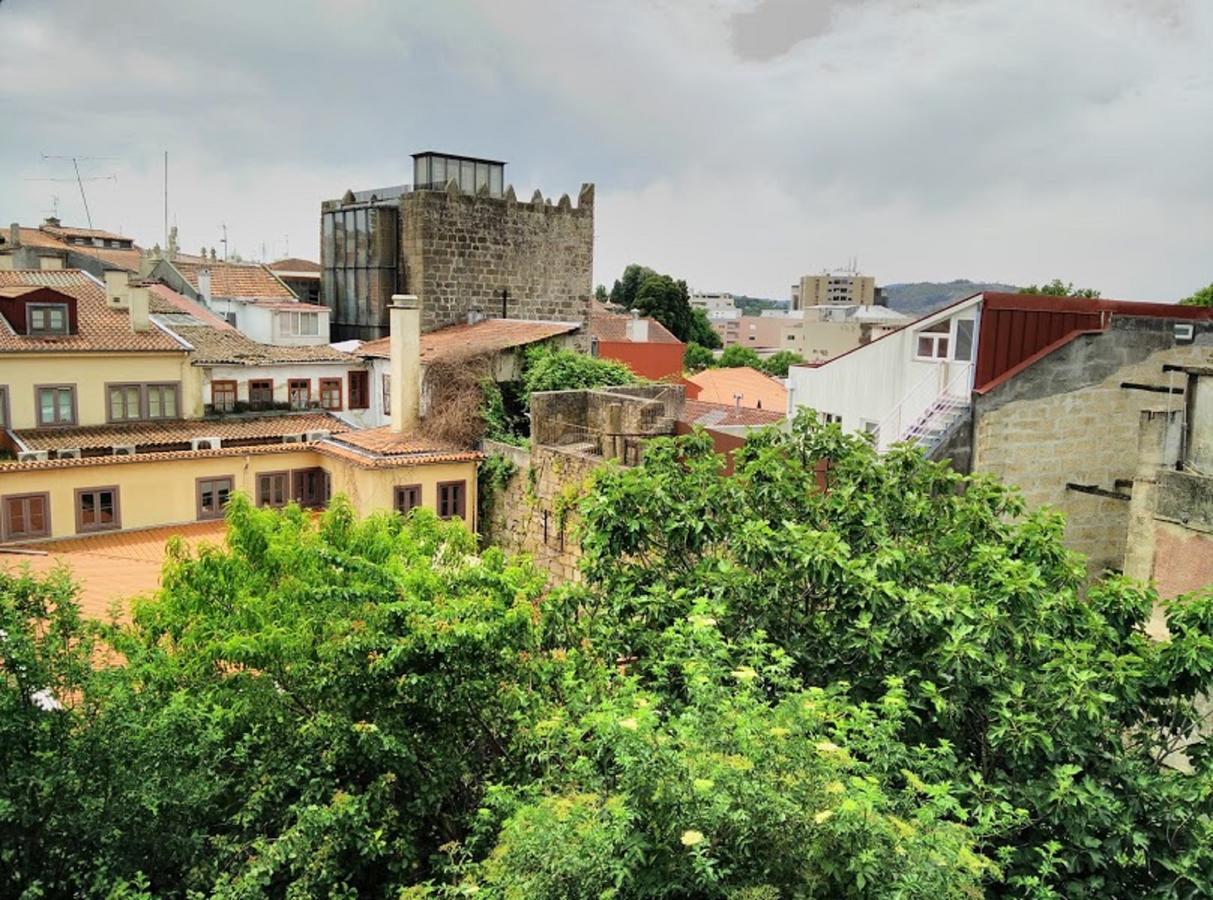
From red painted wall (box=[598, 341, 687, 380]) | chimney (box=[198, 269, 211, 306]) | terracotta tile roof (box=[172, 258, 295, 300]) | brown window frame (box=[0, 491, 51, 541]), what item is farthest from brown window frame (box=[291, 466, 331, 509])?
red painted wall (box=[598, 341, 687, 380])

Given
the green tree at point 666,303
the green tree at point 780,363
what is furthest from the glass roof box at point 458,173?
the green tree at point 780,363

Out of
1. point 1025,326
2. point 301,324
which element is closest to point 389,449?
point 301,324

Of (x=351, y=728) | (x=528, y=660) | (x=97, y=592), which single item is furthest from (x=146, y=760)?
(x=97, y=592)

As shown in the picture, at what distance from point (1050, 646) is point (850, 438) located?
3.65 m

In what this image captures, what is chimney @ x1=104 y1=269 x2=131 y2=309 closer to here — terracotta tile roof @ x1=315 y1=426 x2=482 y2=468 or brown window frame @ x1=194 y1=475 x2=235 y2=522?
brown window frame @ x1=194 y1=475 x2=235 y2=522

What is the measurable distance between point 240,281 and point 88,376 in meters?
10.5

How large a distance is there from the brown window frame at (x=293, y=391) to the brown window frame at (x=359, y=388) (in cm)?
122

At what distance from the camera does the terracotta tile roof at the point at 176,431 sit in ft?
73.4

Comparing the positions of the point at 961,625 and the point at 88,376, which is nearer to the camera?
the point at 961,625

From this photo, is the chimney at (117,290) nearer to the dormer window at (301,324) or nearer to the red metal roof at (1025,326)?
the dormer window at (301,324)

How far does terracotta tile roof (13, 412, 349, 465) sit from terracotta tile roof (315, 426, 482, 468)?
6.50 feet

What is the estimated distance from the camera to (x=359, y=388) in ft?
92.6

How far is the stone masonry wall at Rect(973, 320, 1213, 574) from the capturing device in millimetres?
13305

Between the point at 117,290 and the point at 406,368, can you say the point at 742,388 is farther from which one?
the point at 117,290
